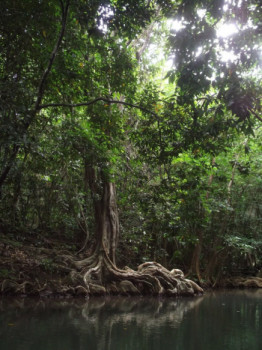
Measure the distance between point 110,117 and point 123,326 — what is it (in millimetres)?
3923

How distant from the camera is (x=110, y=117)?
701cm

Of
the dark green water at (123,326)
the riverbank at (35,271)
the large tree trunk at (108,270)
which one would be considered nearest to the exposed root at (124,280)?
the large tree trunk at (108,270)

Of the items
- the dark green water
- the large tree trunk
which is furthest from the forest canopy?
the dark green water

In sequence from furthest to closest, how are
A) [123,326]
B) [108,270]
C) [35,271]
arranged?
[108,270], [35,271], [123,326]

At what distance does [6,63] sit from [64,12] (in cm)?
149

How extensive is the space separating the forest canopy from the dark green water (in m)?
1.46

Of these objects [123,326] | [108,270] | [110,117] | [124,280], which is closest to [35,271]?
[108,270]

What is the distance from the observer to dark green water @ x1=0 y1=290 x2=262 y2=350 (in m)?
4.88

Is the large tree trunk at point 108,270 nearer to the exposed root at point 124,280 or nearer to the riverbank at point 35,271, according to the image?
the exposed root at point 124,280

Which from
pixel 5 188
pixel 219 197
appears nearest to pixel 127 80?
pixel 5 188

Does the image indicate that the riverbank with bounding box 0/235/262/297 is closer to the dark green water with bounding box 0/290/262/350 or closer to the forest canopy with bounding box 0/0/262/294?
the forest canopy with bounding box 0/0/262/294

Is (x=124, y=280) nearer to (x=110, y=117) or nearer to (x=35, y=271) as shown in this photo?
(x=35, y=271)

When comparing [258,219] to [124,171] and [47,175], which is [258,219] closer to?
[124,171]

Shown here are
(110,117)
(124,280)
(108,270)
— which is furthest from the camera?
(124,280)
